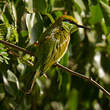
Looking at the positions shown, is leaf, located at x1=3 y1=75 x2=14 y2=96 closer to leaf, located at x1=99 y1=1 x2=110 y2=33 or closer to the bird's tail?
the bird's tail

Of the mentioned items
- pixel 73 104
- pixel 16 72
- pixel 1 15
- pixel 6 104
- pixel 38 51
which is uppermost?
pixel 1 15

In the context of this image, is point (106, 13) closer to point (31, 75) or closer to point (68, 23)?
point (68, 23)

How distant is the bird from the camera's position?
1.60 m

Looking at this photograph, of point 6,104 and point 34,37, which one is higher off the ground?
point 34,37

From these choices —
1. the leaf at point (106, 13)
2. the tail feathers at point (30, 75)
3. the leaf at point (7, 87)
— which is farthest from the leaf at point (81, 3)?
the leaf at point (7, 87)

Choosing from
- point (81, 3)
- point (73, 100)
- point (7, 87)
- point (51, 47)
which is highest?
point (81, 3)

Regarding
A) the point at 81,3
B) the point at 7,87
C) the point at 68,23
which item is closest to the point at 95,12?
the point at 81,3

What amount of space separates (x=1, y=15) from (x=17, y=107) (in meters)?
0.54

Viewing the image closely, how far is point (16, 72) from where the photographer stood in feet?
6.77

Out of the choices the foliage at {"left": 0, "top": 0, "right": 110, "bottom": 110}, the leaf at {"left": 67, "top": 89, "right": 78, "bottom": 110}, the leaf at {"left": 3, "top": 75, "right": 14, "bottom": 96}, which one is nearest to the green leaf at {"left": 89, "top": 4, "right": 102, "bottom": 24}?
the foliage at {"left": 0, "top": 0, "right": 110, "bottom": 110}

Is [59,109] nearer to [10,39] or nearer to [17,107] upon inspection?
[17,107]

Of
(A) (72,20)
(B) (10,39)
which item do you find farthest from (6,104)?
(A) (72,20)

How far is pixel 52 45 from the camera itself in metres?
1.62

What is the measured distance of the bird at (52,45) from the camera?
160 centimetres
